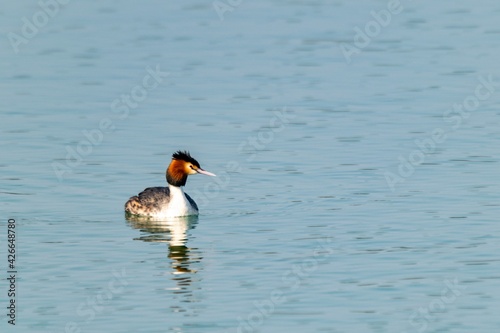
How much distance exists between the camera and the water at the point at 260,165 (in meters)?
22.5

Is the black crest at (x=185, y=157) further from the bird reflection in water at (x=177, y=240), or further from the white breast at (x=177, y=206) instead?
the bird reflection in water at (x=177, y=240)

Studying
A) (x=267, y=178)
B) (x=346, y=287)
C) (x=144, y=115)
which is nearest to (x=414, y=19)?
(x=144, y=115)

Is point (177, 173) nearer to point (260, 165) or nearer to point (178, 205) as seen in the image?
point (178, 205)

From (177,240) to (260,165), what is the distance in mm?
5448

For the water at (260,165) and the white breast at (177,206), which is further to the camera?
the white breast at (177,206)

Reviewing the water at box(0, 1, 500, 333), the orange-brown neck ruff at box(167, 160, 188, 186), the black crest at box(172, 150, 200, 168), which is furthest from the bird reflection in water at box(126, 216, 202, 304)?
the black crest at box(172, 150, 200, 168)

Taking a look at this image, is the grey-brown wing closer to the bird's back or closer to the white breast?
the bird's back

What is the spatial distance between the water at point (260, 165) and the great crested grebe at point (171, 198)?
31 cm

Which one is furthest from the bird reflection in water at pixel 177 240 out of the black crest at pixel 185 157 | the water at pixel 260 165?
the black crest at pixel 185 157

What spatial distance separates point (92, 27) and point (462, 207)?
2299cm

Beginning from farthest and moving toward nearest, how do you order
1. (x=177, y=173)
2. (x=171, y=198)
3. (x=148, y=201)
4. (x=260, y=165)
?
(x=260, y=165) < (x=177, y=173) < (x=171, y=198) < (x=148, y=201)

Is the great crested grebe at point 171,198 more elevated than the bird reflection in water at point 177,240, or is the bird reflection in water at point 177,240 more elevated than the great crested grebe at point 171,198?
the great crested grebe at point 171,198

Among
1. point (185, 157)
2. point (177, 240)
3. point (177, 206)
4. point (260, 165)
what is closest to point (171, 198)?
point (177, 206)

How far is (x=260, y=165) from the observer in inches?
1270
